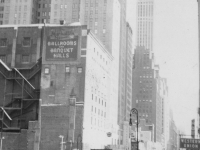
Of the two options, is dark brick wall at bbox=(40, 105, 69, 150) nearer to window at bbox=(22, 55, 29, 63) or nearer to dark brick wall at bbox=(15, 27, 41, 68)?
dark brick wall at bbox=(15, 27, 41, 68)

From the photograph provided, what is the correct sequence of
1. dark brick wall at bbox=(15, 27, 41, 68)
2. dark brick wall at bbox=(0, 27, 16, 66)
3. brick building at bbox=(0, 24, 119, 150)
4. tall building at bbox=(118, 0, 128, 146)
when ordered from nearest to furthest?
brick building at bbox=(0, 24, 119, 150), dark brick wall at bbox=(15, 27, 41, 68), dark brick wall at bbox=(0, 27, 16, 66), tall building at bbox=(118, 0, 128, 146)

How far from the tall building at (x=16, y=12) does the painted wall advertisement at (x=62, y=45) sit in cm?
6572

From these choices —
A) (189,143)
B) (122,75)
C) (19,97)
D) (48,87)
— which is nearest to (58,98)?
(48,87)

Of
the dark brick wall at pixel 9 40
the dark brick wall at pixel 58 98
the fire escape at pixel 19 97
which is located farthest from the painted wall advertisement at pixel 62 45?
the dark brick wall at pixel 9 40

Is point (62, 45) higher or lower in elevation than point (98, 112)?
higher

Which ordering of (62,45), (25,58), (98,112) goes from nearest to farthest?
(62,45) → (25,58) → (98,112)

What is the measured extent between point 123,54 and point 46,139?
273 ft

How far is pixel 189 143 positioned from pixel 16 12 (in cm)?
10792

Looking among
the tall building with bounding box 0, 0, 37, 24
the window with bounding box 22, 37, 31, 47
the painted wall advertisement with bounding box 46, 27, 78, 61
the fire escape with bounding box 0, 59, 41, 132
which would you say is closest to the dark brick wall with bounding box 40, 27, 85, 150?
the painted wall advertisement with bounding box 46, 27, 78, 61

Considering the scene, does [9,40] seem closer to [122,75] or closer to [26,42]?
[26,42]

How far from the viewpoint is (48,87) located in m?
92.4

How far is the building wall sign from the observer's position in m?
66.2

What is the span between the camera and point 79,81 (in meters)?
91.4

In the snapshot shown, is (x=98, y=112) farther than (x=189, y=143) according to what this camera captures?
Yes
